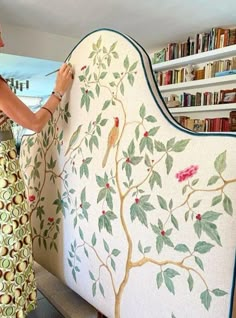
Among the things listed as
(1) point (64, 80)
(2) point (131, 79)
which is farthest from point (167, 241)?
(1) point (64, 80)

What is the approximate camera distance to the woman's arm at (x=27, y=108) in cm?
101

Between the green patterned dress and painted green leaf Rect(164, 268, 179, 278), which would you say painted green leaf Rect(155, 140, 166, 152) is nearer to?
painted green leaf Rect(164, 268, 179, 278)

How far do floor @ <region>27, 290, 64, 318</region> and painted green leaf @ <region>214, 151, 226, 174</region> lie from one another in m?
1.08

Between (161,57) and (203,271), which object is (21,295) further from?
(161,57)

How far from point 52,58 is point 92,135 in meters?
3.16

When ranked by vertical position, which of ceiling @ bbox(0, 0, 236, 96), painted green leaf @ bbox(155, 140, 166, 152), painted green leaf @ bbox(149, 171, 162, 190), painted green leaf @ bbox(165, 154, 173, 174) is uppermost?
ceiling @ bbox(0, 0, 236, 96)

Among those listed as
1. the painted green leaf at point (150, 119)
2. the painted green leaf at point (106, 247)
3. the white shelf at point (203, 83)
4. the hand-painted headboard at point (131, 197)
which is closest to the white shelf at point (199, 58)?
the white shelf at point (203, 83)

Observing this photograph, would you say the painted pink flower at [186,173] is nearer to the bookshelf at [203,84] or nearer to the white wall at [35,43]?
the bookshelf at [203,84]

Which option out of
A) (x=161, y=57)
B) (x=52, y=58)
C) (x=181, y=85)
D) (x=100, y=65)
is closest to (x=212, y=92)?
(x=181, y=85)

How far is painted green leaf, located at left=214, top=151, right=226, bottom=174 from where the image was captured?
667 millimetres

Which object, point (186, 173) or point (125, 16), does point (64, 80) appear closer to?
point (186, 173)

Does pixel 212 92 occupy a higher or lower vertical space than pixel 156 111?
higher

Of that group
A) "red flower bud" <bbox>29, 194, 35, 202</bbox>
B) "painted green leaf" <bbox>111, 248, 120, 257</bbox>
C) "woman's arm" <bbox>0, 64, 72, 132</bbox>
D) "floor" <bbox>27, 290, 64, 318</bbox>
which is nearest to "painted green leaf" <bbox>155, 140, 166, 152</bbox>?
"painted green leaf" <bbox>111, 248, 120, 257</bbox>

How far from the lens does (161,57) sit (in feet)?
13.9
